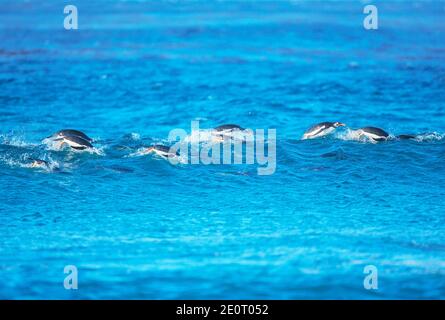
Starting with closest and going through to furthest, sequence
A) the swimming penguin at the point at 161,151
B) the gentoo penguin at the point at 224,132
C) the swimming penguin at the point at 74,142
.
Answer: the swimming penguin at the point at 161,151, the swimming penguin at the point at 74,142, the gentoo penguin at the point at 224,132

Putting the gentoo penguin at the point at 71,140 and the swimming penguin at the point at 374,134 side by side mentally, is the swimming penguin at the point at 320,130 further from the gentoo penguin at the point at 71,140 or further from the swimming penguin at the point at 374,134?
the gentoo penguin at the point at 71,140

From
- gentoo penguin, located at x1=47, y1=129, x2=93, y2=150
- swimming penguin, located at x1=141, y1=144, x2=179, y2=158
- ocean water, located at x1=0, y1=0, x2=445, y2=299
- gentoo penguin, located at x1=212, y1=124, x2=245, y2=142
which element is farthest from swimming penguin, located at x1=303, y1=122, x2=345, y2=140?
gentoo penguin, located at x1=47, y1=129, x2=93, y2=150

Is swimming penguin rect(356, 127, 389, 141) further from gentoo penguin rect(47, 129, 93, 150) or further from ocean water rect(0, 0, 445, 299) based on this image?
gentoo penguin rect(47, 129, 93, 150)

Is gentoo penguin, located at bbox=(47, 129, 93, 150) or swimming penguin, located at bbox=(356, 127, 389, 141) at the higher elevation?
swimming penguin, located at bbox=(356, 127, 389, 141)

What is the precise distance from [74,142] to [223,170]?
7.91ft

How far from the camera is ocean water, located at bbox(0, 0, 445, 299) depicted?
27.1 ft

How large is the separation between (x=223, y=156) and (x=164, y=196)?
69.8 inches

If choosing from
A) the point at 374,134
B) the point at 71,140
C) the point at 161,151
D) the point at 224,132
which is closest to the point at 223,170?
the point at 161,151

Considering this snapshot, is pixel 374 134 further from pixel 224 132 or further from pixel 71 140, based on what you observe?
pixel 71 140

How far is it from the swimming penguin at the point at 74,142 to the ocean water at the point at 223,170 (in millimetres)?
172

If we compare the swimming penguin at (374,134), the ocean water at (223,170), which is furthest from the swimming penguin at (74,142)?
the swimming penguin at (374,134)

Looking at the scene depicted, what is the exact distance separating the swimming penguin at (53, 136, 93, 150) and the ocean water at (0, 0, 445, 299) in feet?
0.56

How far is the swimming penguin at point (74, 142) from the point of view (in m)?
12.1

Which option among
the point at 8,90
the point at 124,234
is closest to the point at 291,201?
the point at 124,234
